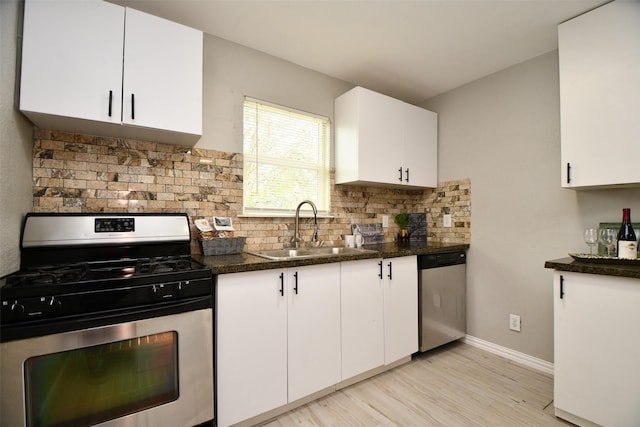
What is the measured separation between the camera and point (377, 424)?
5.70ft

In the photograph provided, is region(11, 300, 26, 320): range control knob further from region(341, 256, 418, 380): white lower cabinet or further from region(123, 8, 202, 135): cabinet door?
region(341, 256, 418, 380): white lower cabinet

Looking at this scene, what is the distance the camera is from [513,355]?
2.54 meters

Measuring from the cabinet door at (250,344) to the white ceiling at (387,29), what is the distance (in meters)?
1.69

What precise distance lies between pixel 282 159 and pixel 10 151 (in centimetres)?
163

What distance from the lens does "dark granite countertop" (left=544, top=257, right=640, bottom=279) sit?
1.52 meters

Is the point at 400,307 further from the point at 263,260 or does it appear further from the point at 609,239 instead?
the point at 609,239

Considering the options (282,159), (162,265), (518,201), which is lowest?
(162,265)

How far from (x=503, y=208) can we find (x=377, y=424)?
80.8 inches

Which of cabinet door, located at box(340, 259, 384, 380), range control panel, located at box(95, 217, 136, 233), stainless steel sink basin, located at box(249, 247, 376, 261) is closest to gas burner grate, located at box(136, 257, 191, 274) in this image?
range control panel, located at box(95, 217, 136, 233)

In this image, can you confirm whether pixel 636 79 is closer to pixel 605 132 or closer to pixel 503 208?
pixel 605 132

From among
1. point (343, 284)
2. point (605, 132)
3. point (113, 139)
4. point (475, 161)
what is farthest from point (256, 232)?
point (605, 132)

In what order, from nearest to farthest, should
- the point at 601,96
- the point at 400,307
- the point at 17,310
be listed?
1. the point at 17,310
2. the point at 601,96
3. the point at 400,307

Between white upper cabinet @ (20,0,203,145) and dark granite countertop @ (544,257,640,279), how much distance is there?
2313mm

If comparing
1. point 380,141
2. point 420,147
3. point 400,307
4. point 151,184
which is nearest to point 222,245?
point 151,184
